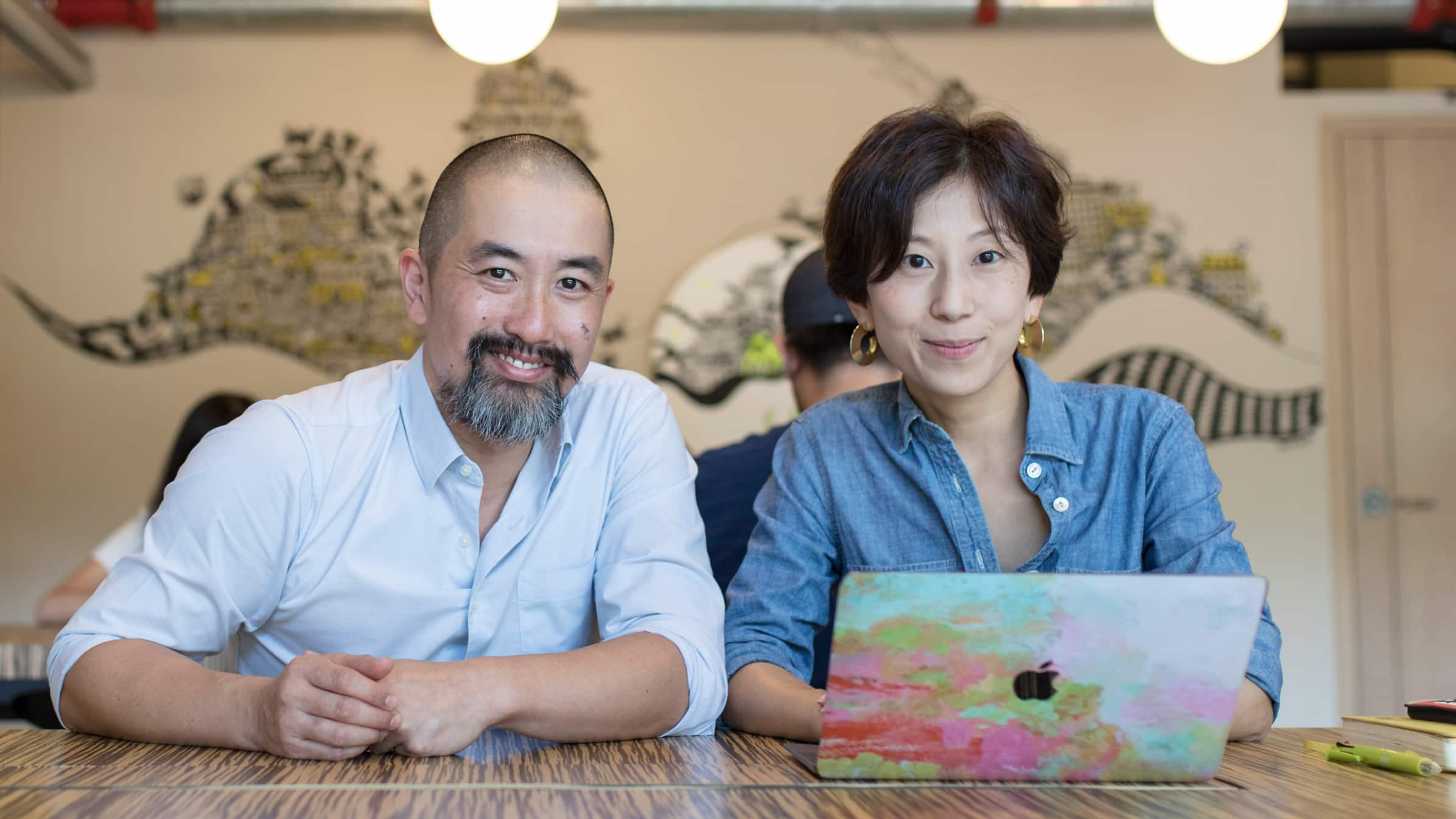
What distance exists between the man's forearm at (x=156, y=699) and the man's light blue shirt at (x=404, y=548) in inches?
1.9

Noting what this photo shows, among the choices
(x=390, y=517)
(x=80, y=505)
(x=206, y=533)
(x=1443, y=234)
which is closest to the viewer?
(x=206, y=533)

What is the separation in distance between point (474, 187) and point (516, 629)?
1.86 feet

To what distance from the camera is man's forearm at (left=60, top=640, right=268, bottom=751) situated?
44.9 inches

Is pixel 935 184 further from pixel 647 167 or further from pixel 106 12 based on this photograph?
pixel 106 12

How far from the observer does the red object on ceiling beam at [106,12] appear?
398cm

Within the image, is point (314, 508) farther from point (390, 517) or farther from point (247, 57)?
point (247, 57)

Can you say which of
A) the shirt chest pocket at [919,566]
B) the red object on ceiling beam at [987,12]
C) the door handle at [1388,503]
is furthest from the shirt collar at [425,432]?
the door handle at [1388,503]

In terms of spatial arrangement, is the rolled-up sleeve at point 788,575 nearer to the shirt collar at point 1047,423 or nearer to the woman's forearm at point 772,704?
the woman's forearm at point 772,704

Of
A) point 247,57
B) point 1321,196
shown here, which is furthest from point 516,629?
point 1321,196

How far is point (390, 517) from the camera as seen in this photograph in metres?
1.44

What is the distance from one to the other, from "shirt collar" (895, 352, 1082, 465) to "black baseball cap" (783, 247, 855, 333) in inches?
20.8

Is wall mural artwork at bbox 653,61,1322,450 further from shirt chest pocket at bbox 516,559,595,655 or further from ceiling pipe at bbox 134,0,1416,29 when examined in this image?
shirt chest pocket at bbox 516,559,595,655

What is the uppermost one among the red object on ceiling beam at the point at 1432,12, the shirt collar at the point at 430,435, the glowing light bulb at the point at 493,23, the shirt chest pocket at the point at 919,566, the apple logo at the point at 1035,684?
the red object on ceiling beam at the point at 1432,12

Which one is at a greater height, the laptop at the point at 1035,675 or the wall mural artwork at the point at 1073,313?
the wall mural artwork at the point at 1073,313
